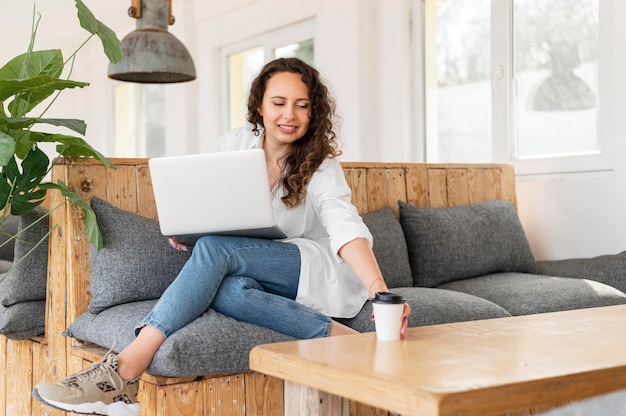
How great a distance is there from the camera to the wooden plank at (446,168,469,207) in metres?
3.47

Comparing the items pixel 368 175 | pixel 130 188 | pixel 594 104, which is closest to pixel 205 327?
pixel 130 188

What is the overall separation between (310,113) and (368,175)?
74 cm

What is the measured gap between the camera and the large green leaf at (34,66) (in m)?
2.34

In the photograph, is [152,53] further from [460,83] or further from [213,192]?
[460,83]

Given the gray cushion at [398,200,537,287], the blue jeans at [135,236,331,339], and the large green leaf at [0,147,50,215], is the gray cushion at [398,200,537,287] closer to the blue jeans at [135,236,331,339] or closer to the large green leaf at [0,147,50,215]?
the blue jeans at [135,236,331,339]

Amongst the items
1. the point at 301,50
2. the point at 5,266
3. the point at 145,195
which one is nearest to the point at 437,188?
the point at 145,195

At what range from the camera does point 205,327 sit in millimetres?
2039

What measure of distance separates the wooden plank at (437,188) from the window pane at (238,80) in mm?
2739

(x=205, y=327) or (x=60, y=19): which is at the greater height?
(x=60, y=19)

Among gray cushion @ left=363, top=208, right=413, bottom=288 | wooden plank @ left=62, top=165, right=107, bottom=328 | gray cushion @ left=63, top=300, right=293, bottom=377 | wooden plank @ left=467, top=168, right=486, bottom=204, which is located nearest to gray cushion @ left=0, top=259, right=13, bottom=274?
wooden plank @ left=62, top=165, right=107, bottom=328

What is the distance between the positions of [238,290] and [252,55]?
3.99 m

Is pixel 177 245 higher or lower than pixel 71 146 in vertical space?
lower

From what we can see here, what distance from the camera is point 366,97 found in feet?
15.2

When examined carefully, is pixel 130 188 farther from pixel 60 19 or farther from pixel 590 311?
pixel 60 19
